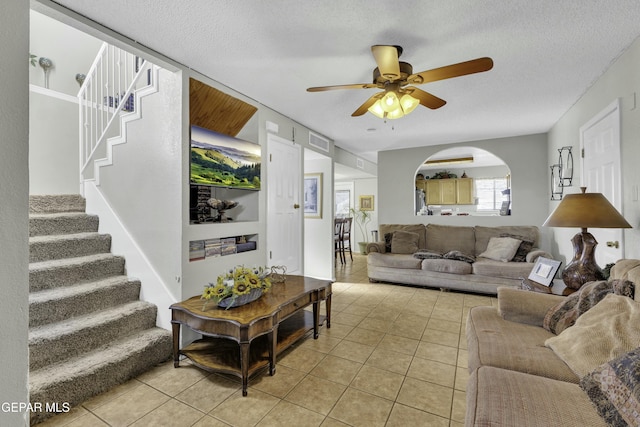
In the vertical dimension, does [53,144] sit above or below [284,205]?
above

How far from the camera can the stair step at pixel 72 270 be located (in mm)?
2340

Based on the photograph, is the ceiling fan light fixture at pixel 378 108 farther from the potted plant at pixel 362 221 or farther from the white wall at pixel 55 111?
the potted plant at pixel 362 221

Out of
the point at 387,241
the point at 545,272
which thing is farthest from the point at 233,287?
the point at 387,241

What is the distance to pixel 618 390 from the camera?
3.38 feet

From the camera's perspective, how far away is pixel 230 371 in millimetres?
1999

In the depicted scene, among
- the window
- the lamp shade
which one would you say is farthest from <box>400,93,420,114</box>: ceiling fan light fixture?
the window

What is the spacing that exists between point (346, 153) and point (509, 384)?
5152mm

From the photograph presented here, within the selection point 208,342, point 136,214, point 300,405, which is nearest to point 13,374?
point 300,405

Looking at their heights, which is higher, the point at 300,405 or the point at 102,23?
the point at 102,23

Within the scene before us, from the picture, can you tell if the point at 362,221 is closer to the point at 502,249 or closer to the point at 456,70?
the point at 502,249

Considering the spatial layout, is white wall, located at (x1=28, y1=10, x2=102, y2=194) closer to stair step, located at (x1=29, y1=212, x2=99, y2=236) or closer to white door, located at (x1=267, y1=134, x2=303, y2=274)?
stair step, located at (x1=29, y1=212, x2=99, y2=236)

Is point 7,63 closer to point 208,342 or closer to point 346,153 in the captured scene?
point 208,342

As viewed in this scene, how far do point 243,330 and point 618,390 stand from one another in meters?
1.75

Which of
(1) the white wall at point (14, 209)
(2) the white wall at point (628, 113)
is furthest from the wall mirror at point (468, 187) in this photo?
(1) the white wall at point (14, 209)
